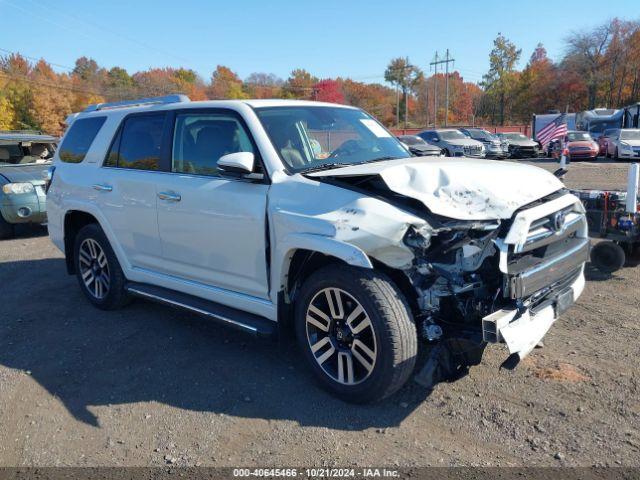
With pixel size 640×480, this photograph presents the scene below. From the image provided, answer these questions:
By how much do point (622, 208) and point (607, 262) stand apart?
→ 617mm

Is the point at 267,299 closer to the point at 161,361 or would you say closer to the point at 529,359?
the point at 161,361

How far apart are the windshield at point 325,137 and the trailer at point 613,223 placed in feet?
8.68

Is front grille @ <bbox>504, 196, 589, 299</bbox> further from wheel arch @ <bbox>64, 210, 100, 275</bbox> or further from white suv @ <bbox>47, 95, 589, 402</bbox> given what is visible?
wheel arch @ <bbox>64, 210, 100, 275</bbox>

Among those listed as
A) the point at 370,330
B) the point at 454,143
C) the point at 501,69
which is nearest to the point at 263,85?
the point at 501,69

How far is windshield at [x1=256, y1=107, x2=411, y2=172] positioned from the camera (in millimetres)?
3994

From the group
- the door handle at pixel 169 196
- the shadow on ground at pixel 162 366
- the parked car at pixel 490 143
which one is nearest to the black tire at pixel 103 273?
the shadow on ground at pixel 162 366

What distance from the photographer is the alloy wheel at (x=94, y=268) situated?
5375mm

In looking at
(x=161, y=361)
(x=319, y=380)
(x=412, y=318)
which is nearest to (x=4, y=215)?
(x=161, y=361)

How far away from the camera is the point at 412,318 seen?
3264 mm

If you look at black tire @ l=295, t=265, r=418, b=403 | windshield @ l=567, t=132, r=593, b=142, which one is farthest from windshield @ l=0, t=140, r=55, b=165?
windshield @ l=567, t=132, r=593, b=142

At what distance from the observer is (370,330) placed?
10.9 ft

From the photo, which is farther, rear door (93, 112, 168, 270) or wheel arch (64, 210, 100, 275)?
wheel arch (64, 210, 100, 275)

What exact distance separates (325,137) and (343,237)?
1.37m

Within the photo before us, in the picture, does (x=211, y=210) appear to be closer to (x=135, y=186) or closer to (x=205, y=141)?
(x=205, y=141)
